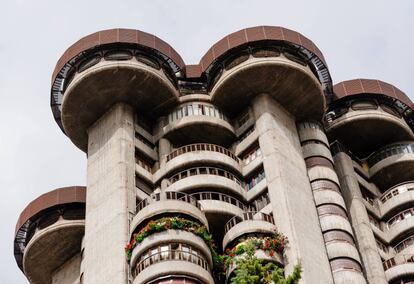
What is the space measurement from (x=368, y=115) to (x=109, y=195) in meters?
26.2

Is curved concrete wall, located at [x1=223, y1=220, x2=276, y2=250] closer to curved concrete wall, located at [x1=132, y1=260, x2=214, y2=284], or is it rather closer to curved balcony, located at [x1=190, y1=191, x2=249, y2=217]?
curved balcony, located at [x1=190, y1=191, x2=249, y2=217]

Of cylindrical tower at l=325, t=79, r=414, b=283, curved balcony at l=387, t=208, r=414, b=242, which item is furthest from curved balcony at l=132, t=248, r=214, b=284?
curved balcony at l=387, t=208, r=414, b=242

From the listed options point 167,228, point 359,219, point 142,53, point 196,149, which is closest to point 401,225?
point 359,219

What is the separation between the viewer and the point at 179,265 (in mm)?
51656

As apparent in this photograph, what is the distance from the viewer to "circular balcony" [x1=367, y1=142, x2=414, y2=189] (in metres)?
71.9

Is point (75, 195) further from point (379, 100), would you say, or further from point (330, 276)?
point (379, 100)

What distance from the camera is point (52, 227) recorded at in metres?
68.6

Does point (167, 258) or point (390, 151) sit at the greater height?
point (390, 151)

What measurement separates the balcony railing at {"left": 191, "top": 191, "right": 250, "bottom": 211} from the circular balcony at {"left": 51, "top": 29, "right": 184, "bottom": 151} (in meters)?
11.4

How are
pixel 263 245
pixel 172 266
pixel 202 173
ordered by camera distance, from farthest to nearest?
pixel 202 173 → pixel 263 245 → pixel 172 266

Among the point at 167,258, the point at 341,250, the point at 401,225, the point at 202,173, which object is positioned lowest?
the point at 167,258

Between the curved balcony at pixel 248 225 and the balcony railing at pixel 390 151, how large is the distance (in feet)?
65.4

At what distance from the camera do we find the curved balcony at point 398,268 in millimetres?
61875

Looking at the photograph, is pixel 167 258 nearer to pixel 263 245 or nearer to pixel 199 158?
pixel 263 245
